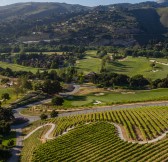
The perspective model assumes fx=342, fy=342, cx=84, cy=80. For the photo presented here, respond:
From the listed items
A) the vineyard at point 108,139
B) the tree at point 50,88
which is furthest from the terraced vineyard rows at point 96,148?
the tree at point 50,88

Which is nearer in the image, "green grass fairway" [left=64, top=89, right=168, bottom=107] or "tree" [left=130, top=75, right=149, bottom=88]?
"green grass fairway" [left=64, top=89, right=168, bottom=107]

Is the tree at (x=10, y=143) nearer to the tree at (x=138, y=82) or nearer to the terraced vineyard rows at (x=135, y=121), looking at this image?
the terraced vineyard rows at (x=135, y=121)

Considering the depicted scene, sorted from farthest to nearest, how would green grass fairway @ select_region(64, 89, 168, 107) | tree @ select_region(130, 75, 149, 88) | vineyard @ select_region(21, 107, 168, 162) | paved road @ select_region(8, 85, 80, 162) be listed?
tree @ select_region(130, 75, 149, 88)
green grass fairway @ select_region(64, 89, 168, 107)
paved road @ select_region(8, 85, 80, 162)
vineyard @ select_region(21, 107, 168, 162)

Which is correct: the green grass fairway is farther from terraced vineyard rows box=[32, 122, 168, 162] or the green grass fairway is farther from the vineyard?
terraced vineyard rows box=[32, 122, 168, 162]

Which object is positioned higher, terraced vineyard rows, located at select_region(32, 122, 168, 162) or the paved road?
terraced vineyard rows, located at select_region(32, 122, 168, 162)

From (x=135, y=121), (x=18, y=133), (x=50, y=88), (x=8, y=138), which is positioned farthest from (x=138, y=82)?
(x=8, y=138)

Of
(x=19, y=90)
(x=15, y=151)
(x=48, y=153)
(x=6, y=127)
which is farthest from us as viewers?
(x=19, y=90)

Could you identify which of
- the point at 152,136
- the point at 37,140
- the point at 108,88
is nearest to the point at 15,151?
the point at 37,140

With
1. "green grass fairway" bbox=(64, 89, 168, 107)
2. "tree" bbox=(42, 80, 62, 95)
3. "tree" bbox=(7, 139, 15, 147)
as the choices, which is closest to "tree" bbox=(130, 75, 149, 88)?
"green grass fairway" bbox=(64, 89, 168, 107)

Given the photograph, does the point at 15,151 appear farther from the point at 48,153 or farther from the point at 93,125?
the point at 93,125

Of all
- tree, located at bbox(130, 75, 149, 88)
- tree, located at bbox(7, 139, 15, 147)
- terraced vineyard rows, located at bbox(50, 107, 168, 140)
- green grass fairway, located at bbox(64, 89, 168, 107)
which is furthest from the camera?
tree, located at bbox(130, 75, 149, 88)
